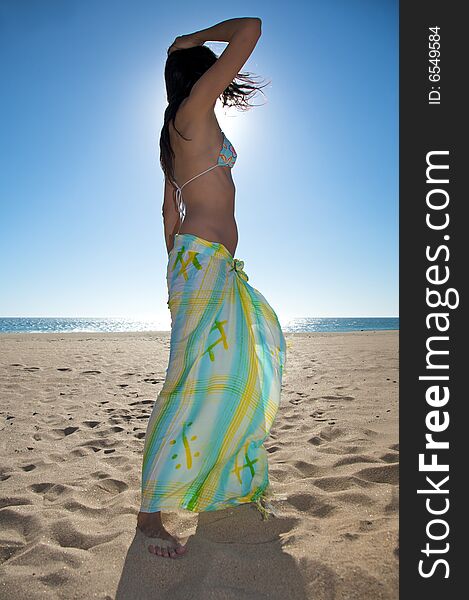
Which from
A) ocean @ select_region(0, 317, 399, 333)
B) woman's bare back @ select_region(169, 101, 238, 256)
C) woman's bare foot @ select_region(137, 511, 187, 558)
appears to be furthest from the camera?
ocean @ select_region(0, 317, 399, 333)

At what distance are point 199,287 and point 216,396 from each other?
49 centimetres

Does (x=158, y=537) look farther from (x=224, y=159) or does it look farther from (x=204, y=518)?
(x=224, y=159)

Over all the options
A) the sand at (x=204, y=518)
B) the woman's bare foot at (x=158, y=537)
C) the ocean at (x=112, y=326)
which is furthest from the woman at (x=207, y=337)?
the ocean at (x=112, y=326)

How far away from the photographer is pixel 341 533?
1784 millimetres

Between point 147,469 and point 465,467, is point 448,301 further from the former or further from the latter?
point 147,469

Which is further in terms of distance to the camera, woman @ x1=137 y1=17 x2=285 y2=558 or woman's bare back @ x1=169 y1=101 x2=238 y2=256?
woman's bare back @ x1=169 y1=101 x2=238 y2=256

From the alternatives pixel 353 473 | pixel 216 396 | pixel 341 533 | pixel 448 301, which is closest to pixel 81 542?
pixel 216 396

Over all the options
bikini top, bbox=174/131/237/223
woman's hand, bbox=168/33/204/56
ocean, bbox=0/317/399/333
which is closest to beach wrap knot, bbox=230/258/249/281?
bikini top, bbox=174/131/237/223

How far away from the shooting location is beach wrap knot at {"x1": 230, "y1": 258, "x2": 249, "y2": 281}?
2131mm

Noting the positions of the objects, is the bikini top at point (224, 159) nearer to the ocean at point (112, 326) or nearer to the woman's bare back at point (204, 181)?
the woman's bare back at point (204, 181)

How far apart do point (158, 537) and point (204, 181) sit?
61.7 inches

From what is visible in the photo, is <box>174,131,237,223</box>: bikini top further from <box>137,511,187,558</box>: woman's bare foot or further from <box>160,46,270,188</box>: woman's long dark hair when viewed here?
<box>137,511,187,558</box>: woman's bare foot

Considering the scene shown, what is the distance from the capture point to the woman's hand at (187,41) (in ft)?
7.02

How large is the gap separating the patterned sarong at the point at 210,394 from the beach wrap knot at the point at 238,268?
2cm
